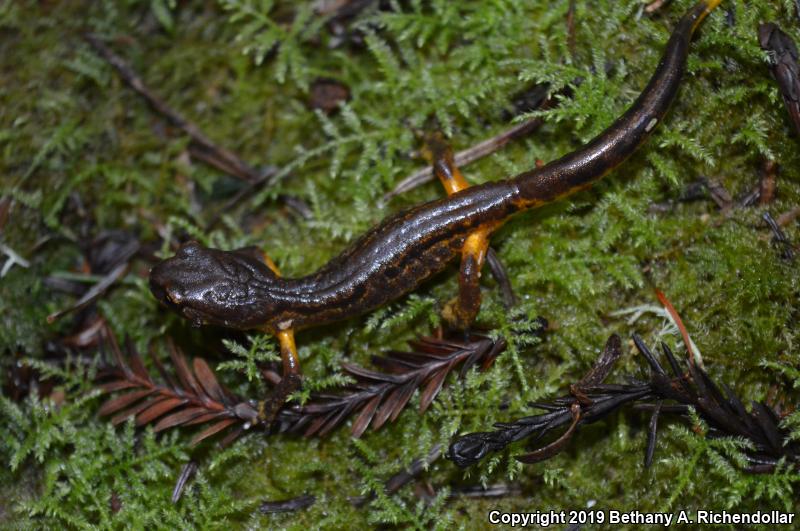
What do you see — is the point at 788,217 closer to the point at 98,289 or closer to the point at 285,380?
the point at 285,380

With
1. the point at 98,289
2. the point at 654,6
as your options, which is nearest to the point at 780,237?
the point at 654,6

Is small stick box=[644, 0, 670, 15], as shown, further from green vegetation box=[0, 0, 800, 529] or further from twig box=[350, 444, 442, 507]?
twig box=[350, 444, 442, 507]

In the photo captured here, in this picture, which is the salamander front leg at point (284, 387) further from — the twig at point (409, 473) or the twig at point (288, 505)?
the twig at point (409, 473)

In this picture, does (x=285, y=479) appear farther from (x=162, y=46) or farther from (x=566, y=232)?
(x=162, y=46)

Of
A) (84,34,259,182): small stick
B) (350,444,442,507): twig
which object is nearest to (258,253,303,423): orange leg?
(350,444,442,507): twig

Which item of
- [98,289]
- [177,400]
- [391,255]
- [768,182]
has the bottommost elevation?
[177,400]

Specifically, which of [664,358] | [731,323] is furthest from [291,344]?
[731,323]
